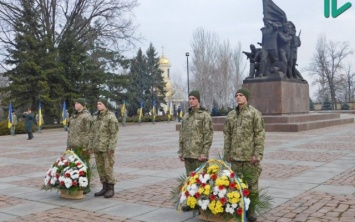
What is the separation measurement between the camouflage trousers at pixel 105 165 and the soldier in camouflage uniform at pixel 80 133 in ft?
1.38

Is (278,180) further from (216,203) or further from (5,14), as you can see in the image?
(5,14)

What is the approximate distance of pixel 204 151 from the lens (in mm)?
5938

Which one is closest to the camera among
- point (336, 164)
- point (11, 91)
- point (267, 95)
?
point (336, 164)

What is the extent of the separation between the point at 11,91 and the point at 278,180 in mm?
26652

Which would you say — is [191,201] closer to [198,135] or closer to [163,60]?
[198,135]

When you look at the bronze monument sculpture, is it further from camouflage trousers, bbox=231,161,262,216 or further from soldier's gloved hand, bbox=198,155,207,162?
camouflage trousers, bbox=231,161,262,216

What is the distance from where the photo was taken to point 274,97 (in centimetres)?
2297

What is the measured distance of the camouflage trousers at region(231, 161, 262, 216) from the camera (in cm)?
537

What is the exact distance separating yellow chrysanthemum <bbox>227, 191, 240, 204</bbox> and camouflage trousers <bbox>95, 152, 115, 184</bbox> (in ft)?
8.54

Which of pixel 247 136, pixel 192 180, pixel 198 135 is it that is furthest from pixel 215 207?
pixel 198 135

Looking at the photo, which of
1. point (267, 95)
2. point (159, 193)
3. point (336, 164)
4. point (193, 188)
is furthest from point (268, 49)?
point (193, 188)

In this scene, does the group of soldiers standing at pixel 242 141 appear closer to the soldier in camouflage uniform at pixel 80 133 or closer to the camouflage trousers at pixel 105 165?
the camouflage trousers at pixel 105 165

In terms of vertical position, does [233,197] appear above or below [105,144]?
below

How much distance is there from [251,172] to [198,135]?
0.98m
